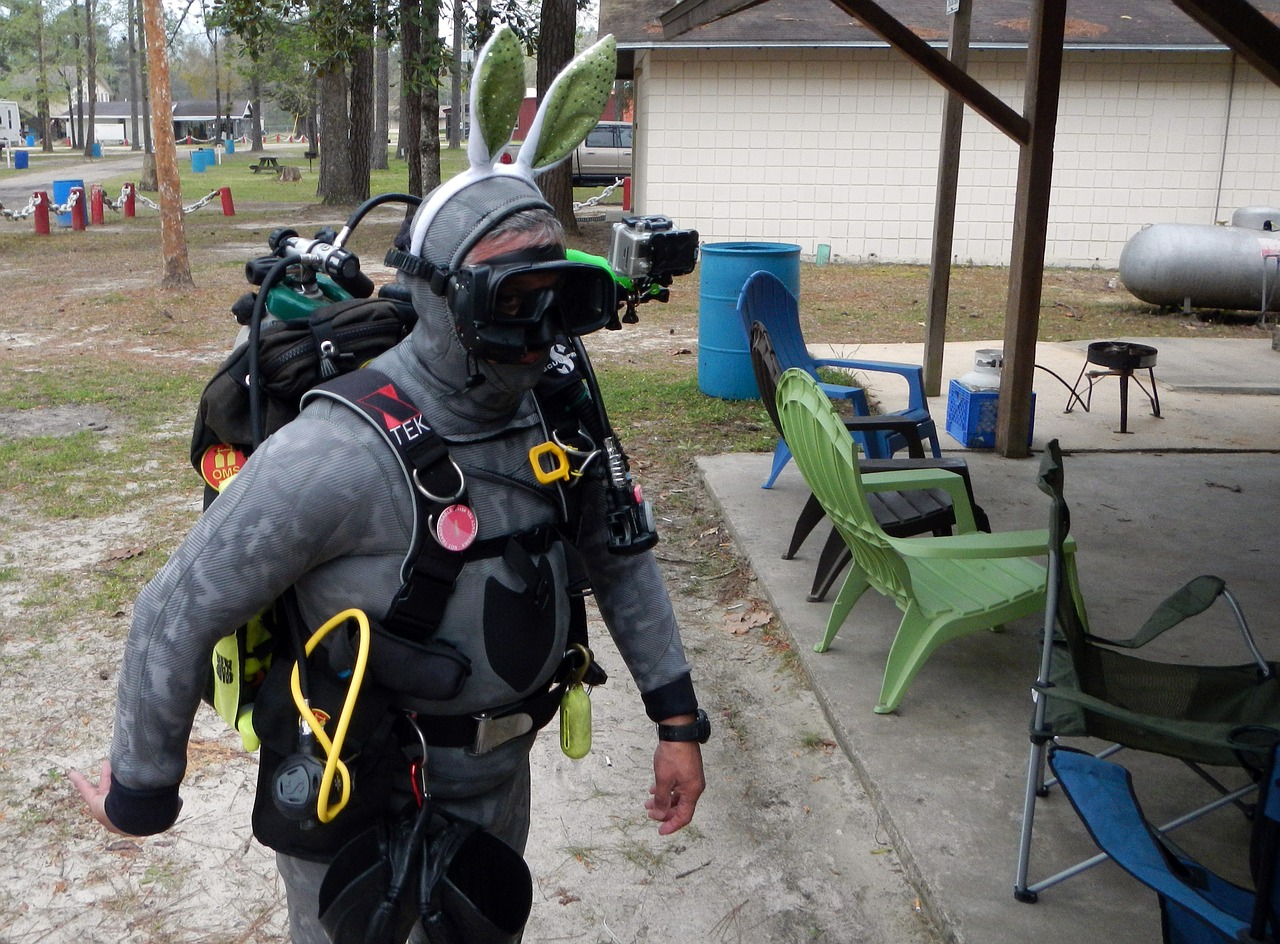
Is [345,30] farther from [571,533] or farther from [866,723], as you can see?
[571,533]

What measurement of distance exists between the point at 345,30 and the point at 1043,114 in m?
11.8

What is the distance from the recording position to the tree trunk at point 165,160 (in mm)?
12695

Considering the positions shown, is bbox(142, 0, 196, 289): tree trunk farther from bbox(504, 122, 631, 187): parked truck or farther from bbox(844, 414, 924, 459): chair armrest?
bbox(504, 122, 631, 187): parked truck

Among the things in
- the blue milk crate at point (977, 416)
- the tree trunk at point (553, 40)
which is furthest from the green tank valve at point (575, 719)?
the tree trunk at point (553, 40)

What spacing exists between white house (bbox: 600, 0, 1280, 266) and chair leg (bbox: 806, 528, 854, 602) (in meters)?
12.2

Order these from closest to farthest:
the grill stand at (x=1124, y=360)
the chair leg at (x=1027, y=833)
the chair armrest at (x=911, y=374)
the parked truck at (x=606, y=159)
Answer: the chair leg at (x=1027, y=833)
the chair armrest at (x=911, y=374)
the grill stand at (x=1124, y=360)
the parked truck at (x=606, y=159)

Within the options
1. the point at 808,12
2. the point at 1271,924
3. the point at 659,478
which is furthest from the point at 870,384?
the point at 808,12

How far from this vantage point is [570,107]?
6.27 ft

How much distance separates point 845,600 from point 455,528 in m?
2.82

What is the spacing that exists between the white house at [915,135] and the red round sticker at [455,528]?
48.5ft

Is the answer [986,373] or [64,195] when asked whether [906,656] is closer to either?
[986,373]

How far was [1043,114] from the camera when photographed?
6.33 metres

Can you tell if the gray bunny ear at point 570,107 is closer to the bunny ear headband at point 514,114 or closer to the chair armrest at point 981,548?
the bunny ear headband at point 514,114

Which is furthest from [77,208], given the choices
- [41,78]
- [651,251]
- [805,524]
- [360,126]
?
Result: [41,78]
